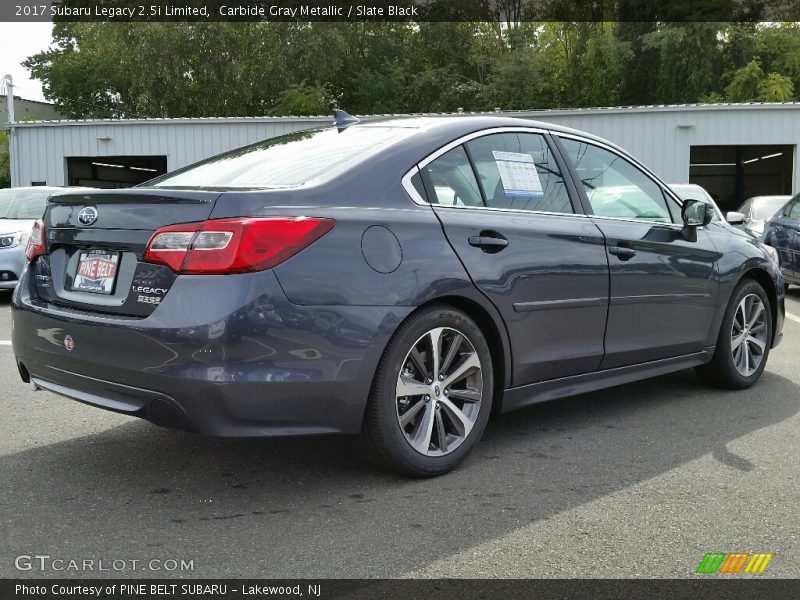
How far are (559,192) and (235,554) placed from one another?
7.97 feet

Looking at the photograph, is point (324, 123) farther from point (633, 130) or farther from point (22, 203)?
point (22, 203)

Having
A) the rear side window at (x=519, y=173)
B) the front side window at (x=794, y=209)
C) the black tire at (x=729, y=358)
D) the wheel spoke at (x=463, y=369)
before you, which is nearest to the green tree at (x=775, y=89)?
the front side window at (x=794, y=209)

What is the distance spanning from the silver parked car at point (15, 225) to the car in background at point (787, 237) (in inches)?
353

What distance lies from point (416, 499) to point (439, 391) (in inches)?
19.4

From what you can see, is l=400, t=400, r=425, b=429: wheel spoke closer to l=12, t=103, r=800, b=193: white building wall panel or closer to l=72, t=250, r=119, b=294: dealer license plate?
l=72, t=250, r=119, b=294: dealer license plate

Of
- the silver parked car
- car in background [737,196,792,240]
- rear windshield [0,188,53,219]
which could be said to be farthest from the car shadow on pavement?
car in background [737,196,792,240]

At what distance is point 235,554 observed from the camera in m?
2.91

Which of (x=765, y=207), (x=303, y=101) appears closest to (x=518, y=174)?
(x=765, y=207)

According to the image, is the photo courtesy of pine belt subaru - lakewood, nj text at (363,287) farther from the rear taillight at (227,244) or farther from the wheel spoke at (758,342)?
the wheel spoke at (758,342)

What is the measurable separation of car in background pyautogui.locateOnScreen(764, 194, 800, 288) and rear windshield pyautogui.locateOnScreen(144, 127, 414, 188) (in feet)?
26.7

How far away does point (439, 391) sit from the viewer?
3748 mm

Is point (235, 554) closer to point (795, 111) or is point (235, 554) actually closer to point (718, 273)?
point (718, 273)

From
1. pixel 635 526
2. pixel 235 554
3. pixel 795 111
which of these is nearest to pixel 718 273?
pixel 635 526

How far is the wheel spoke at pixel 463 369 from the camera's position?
3775mm
